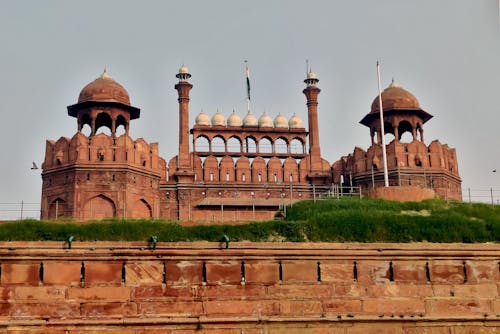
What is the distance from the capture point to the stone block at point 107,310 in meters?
11.6

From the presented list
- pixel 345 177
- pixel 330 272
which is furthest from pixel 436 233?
pixel 345 177

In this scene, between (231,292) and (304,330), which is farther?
(231,292)

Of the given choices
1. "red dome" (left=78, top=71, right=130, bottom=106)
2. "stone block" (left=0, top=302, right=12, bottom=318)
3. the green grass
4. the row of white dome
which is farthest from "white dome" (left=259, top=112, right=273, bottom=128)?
"stone block" (left=0, top=302, right=12, bottom=318)

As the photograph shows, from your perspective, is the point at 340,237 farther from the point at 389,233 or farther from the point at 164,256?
the point at 164,256

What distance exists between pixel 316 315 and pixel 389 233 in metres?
3.05

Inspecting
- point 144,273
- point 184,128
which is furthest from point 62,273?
point 184,128

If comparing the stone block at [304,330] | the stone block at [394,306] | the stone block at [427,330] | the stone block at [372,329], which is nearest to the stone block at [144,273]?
the stone block at [304,330]

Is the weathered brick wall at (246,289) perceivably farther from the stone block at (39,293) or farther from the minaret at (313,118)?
the minaret at (313,118)

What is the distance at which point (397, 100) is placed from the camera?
2550 centimetres

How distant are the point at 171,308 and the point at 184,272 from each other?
754 millimetres

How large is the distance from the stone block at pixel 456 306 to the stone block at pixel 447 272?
0.40 m

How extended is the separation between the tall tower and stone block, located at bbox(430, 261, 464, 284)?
1300 centimetres

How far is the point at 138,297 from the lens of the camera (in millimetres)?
11852

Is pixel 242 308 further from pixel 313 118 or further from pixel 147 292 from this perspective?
pixel 313 118
